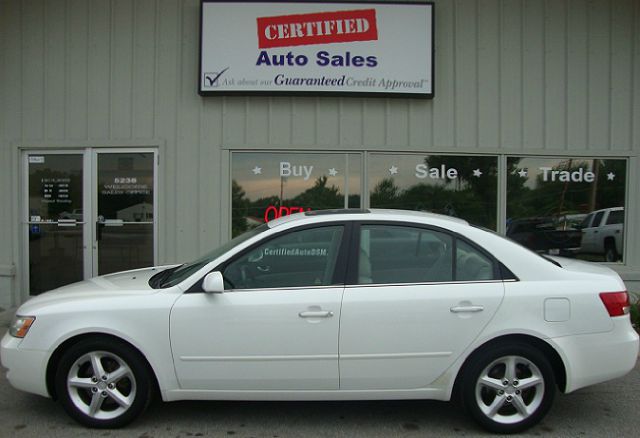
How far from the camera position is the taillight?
3.65 metres

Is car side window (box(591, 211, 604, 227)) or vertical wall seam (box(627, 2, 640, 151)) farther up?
vertical wall seam (box(627, 2, 640, 151))

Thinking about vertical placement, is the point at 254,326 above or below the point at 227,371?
above

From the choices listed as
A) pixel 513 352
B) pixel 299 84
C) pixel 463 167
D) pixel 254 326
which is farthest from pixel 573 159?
pixel 254 326

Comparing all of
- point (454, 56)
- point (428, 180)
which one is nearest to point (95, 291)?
point (428, 180)

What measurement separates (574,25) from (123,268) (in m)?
7.29

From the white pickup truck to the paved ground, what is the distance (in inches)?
148

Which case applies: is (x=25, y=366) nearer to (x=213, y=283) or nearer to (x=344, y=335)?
(x=213, y=283)

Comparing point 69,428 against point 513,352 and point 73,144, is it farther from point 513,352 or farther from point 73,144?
point 73,144

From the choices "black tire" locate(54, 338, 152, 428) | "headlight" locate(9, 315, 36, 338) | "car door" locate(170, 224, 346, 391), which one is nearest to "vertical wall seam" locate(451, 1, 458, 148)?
"car door" locate(170, 224, 346, 391)

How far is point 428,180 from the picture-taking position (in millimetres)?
7582

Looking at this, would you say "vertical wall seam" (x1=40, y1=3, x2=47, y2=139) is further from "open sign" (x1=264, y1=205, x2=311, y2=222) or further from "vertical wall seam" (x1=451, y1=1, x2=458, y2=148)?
"vertical wall seam" (x1=451, y1=1, x2=458, y2=148)

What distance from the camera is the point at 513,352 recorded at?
361 cm

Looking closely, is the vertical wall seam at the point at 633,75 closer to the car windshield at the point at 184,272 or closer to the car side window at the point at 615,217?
the car side window at the point at 615,217

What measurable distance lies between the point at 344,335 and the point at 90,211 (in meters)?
5.24
